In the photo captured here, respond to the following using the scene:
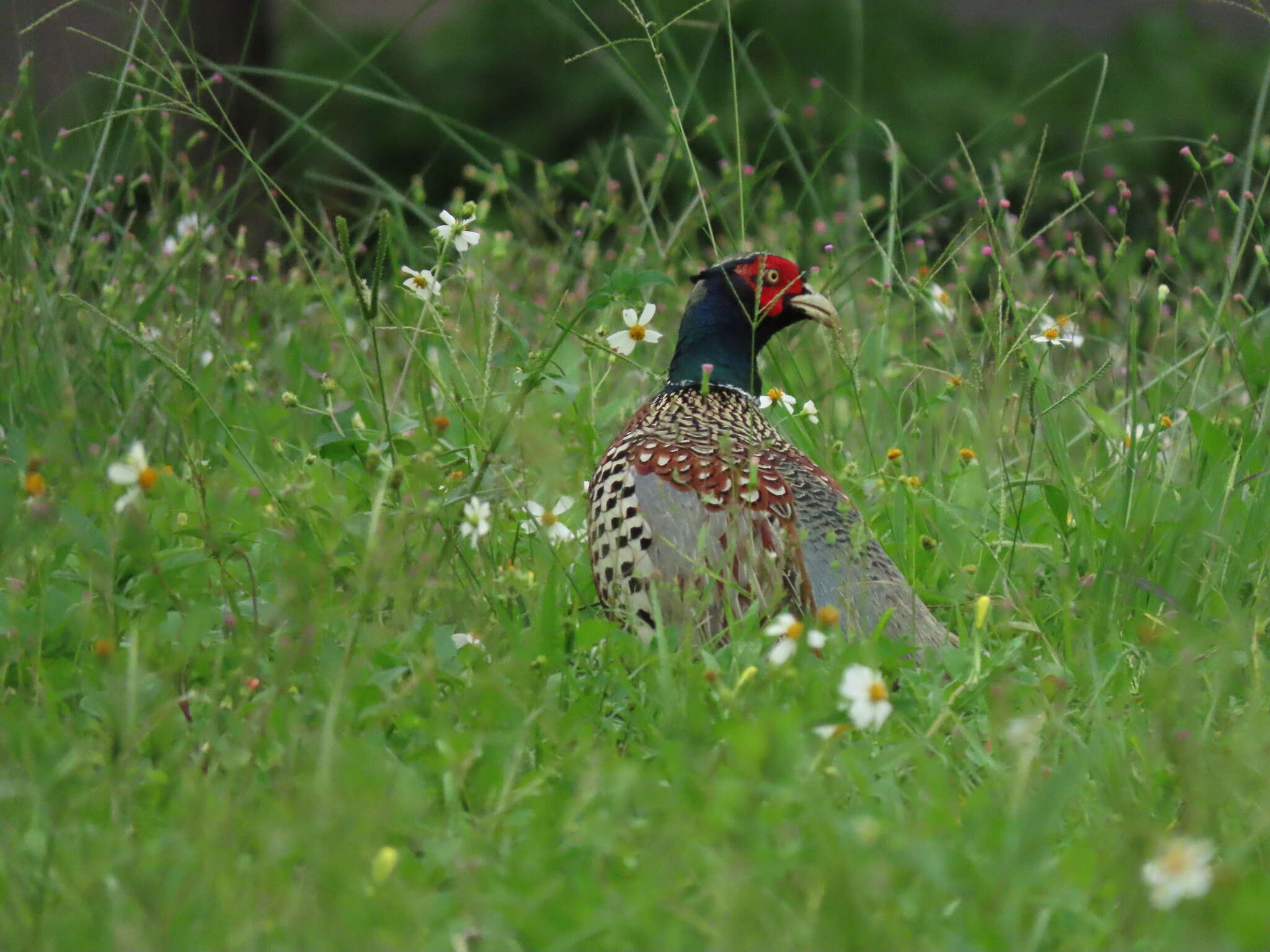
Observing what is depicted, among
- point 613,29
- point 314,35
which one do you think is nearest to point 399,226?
point 613,29

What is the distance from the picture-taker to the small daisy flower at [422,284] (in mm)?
2951

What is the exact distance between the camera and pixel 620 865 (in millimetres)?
2088

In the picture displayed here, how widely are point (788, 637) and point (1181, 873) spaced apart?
2.50 feet

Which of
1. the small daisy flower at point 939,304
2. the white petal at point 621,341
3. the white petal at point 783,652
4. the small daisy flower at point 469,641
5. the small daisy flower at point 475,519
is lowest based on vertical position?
the small daisy flower at point 469,641

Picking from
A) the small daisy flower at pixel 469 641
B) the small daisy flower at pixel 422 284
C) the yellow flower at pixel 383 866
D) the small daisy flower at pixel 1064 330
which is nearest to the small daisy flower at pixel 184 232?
the small daisy flower at pixel 422 284

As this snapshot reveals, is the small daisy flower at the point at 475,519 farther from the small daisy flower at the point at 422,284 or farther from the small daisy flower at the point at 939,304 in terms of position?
the small daisy flower at the point at 939,304

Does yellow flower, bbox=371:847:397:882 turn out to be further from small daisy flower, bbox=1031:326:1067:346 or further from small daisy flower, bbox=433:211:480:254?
small daisy flower, bbox=1031:326:1067:346

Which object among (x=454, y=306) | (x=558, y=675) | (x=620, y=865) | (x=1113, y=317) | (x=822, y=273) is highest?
(x=1113, y=317)

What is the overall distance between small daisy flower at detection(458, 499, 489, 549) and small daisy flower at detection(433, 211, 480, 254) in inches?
20.7

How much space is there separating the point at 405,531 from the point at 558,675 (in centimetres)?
35

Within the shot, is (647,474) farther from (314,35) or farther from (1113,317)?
(314,35)

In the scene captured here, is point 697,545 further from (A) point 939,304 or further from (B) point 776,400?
(A) point 939,304

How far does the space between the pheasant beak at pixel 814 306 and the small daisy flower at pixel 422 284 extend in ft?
2.88

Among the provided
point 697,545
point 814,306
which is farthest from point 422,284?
point 814,306
